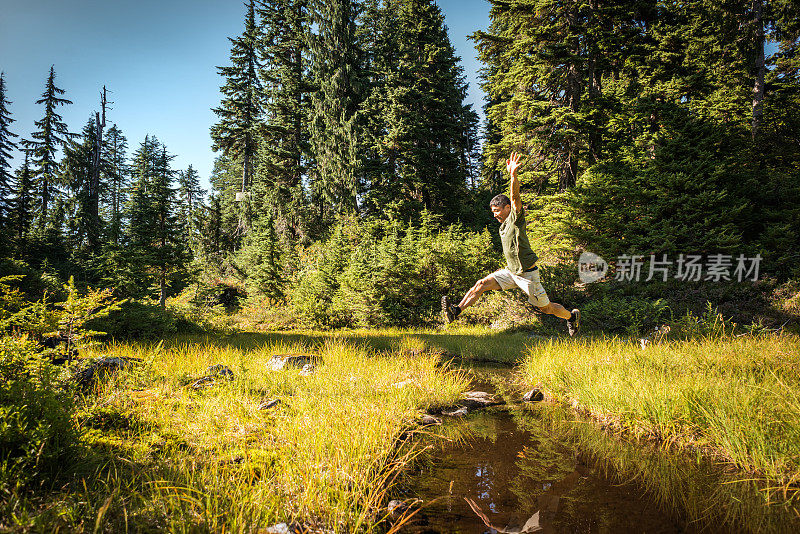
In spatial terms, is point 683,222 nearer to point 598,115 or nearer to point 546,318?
point 598,115

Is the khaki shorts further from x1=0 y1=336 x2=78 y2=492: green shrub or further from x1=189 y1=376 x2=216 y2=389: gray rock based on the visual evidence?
x1=0 y1=336 x2=78 y2=492: green shrub

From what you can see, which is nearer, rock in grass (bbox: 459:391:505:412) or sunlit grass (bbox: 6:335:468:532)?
sunlit grass (bbox: 6:335:468:532)

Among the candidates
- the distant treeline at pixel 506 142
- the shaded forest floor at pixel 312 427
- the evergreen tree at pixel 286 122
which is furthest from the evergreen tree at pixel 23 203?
the shaded forest floor at pixel 312 427

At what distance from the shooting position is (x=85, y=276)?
24297 mm

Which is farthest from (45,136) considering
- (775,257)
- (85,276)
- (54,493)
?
(775,257)

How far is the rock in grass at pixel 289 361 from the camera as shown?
6.23 meters

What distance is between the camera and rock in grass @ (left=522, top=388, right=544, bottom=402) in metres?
5.61

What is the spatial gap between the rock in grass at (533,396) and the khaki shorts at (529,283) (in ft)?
4.99

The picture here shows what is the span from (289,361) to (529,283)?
4.74m

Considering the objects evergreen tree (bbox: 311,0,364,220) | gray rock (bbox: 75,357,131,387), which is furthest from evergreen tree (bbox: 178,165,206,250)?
gray rock (bbox: 75,357,131,387)

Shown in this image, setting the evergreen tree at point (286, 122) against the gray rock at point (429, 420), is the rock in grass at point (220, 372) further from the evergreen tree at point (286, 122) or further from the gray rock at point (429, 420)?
the evergreen tree at point (286, 122)

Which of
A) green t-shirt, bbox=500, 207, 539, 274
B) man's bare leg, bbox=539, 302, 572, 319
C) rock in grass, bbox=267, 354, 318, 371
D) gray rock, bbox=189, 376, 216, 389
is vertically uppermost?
green t-shirt, bbox=500, 207, 539, 274

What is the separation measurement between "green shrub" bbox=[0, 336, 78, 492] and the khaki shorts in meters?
5.33

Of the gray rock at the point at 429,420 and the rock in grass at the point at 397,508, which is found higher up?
the rock in grass at the point at 397,508
